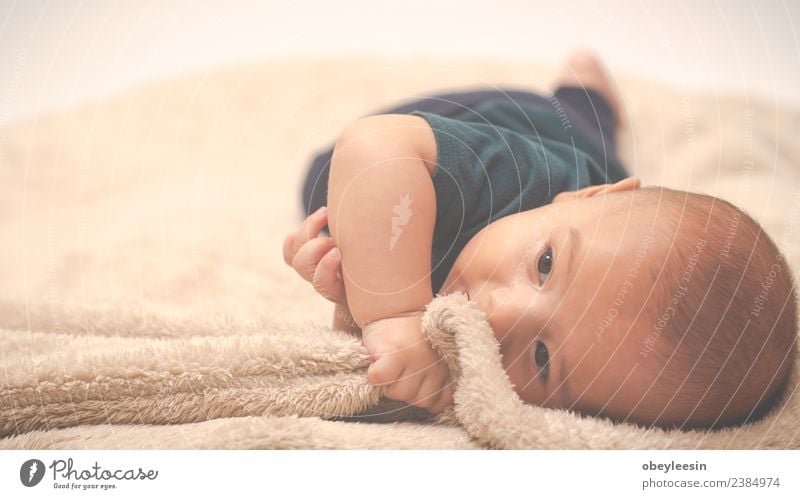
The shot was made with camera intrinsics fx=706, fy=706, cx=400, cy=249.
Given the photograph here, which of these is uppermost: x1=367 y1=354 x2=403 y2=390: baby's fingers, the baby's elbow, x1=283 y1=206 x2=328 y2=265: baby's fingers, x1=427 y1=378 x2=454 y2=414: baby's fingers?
the baby's elbow

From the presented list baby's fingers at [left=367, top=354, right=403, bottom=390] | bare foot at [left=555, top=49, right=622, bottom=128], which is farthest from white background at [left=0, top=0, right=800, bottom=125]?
baby's fingers at [left=367, top=354, right=403, bottom=390]

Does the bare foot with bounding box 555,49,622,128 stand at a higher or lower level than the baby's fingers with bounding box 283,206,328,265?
higher

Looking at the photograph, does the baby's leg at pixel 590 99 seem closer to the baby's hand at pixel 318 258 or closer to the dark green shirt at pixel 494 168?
the dark green shirt at pixel 494 168

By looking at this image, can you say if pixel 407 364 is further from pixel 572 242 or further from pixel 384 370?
pixel 572 242

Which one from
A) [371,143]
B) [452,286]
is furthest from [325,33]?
[452,286]

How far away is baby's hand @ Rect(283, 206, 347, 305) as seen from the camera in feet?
1.54

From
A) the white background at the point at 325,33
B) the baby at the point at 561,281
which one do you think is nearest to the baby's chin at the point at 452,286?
the baby at the point at 561,281

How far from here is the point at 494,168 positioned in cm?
53

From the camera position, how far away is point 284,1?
1.70 ft

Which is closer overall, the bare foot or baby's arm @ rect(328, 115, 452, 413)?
baby's arm @ rect(328, 115, 452, 413)

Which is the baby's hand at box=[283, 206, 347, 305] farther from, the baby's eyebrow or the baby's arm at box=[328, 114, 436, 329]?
the baby's eyebrow

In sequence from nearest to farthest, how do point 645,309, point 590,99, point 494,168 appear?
point 645,309, point 494,168, point 590,99

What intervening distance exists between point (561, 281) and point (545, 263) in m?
0.02
